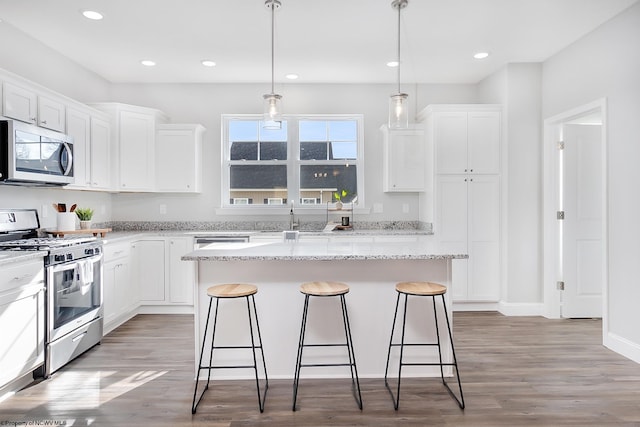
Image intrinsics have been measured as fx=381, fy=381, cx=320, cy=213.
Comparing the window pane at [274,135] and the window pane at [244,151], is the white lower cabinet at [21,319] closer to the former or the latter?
the window pane at [244,151]

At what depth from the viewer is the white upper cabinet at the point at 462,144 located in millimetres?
4395

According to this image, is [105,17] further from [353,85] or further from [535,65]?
[535,65]

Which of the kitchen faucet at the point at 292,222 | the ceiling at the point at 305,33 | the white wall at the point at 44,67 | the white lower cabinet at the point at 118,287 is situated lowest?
the white lower cabinet at the point at 118,287

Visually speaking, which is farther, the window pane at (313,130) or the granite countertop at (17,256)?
the window pane at (313,130)

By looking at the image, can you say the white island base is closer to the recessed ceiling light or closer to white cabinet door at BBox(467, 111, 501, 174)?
white cabinet door at BBox(467, 111, 501, 174)

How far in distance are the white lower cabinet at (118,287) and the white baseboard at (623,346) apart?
453 cm

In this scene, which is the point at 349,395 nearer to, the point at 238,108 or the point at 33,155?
the point at 33,155

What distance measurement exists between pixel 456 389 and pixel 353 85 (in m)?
3.79

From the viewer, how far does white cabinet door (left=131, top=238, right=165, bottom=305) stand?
4.34 metres

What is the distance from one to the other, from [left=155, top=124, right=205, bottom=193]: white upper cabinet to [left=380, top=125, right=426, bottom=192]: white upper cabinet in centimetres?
240

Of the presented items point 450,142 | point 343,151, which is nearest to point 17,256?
point 343,151

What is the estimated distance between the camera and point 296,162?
5070 millimetres

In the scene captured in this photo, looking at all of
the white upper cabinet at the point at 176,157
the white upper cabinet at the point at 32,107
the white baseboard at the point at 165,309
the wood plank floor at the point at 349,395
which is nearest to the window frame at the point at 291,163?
the white upper cabinet at the point at 176,157

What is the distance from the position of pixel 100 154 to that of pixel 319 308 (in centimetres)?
310
